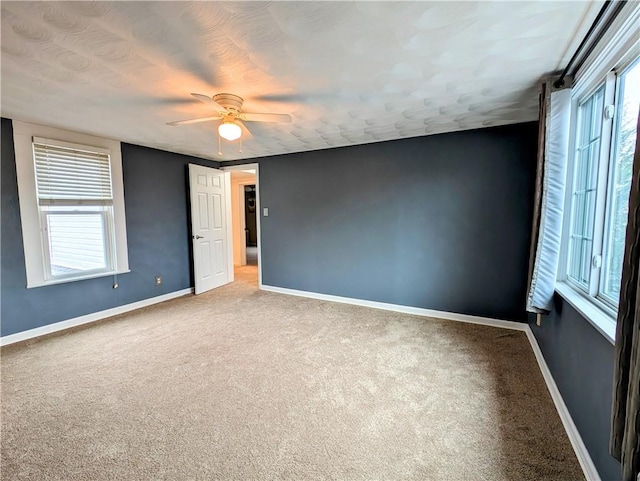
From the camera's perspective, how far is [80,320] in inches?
136

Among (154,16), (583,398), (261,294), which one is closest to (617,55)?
(583,398)

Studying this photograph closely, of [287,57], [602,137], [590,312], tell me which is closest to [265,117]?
[287,57]

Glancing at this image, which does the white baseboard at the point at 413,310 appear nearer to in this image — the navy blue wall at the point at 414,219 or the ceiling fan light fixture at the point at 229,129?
the navy blue wall at the point at 414,219

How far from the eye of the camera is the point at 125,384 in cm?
224

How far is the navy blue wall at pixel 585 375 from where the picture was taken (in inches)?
52.2

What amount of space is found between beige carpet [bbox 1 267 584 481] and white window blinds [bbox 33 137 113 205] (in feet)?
4.85

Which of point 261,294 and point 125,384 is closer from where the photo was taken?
point 125,384

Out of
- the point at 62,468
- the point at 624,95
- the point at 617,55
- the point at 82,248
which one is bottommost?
the point at 62,468

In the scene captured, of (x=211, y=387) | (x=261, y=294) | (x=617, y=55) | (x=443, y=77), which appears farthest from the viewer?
(x=261, y=294)

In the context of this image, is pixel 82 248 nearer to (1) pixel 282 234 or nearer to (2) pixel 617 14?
(1) pixel 282 234

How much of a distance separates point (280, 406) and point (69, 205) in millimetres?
3169

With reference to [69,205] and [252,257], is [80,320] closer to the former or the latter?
[69,205]

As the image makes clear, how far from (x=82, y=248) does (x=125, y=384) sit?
6.57ft

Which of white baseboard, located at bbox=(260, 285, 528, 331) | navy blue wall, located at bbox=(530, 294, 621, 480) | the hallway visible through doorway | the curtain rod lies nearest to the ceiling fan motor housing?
the curtain rod
